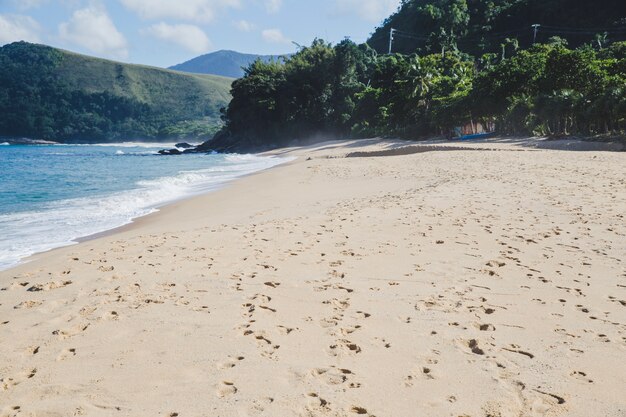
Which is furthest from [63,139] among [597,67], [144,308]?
[144,308]

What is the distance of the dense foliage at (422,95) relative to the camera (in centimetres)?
3196

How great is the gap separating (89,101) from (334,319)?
6948 inches

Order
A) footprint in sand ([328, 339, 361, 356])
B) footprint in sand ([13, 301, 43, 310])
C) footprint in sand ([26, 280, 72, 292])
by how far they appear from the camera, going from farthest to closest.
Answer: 1. footprint in sand ([26, 280, 72, 292])
2. footprint in sand ([13, 301, 43, 310])
3. footprint in sand ([328, 339, 361, 356])

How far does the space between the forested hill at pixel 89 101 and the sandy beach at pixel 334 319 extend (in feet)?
441

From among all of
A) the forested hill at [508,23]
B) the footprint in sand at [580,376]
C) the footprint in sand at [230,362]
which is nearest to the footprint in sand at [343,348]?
the footprint in sand at [230,362]

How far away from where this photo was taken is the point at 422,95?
49.8m

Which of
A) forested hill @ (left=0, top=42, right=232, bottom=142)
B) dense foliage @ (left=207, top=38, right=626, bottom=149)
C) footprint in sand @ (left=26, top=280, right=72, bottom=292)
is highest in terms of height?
forested hill @ (left=0, top=42, right=232, bottom=142)

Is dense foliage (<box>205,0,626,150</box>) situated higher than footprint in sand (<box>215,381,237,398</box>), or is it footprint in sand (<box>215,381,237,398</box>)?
dense foliage (<box>205,0,626,150</box>)

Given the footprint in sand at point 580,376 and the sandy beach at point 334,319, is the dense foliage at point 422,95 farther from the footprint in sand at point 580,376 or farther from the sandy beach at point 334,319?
the footprint in sand at point 580,376

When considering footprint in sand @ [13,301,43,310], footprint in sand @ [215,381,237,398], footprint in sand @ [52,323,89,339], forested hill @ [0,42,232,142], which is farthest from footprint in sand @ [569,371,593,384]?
forested hill @ [0,42,232,142]

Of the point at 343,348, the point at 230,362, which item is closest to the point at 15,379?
the point at 230,362

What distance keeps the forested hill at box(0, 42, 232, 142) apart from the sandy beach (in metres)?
134

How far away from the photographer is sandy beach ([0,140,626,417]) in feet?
10.4

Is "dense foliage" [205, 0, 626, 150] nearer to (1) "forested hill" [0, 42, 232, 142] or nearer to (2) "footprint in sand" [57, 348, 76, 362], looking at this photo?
(2) "footprint in sand" [57, 348, 76, 362]
